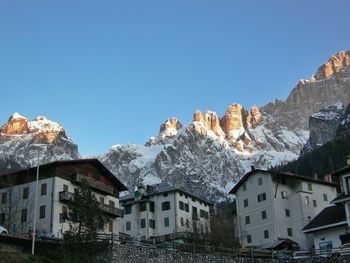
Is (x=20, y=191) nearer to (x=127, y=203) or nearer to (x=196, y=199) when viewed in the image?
(x=127, y=203)

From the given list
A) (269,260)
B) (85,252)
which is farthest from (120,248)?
(269,260)

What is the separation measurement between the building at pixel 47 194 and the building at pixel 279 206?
21657 mm

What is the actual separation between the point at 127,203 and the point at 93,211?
59.8 m

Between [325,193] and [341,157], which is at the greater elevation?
[341,157]

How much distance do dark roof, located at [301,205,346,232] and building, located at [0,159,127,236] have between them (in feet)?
83.3

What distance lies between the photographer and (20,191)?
75500 mm

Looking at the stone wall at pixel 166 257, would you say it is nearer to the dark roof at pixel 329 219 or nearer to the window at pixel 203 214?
the dark roof at pixel 329 219

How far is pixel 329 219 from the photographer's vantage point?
Answer: 65.2 metres

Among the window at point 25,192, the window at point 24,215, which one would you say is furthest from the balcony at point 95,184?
the window at point 24,215

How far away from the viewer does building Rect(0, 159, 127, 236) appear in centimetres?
7150

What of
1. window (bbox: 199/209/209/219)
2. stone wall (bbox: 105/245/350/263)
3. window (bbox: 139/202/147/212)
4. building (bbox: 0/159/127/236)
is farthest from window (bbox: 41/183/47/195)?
window (bbox: 199/209/209/219)

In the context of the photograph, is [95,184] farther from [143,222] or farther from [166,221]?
[166,221]

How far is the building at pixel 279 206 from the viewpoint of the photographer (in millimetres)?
86062

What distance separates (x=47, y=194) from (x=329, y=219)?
33.6 m
